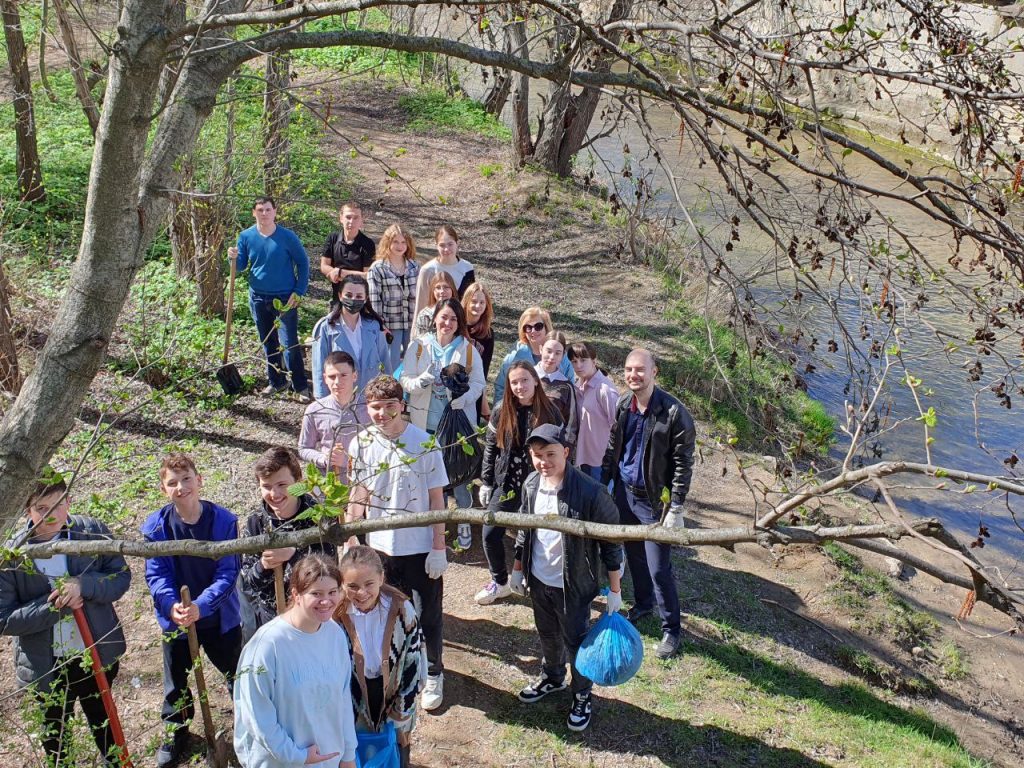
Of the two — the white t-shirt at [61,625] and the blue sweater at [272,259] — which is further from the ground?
the blue sweater at [272,259]

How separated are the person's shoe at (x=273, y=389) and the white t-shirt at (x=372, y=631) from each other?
4583 mm

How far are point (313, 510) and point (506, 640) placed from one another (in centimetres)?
349

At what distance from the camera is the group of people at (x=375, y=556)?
3479 mm

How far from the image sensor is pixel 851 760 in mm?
5098

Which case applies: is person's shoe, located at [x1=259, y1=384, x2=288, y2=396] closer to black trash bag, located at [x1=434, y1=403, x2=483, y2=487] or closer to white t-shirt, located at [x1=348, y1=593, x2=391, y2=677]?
black trash bag, located at [x1=434, y1=403, x2=483, y2=487]

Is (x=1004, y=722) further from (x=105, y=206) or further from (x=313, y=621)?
(x=105, y=206)

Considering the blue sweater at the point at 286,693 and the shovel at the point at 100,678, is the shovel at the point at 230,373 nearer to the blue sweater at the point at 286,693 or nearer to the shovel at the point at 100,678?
the shovel at the point at 100,678

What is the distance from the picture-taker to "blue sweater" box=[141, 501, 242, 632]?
421cm

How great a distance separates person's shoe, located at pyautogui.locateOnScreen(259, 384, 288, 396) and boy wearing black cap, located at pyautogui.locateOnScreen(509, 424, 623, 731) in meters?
3.83

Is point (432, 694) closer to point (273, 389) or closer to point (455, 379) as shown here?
point (455, 379)

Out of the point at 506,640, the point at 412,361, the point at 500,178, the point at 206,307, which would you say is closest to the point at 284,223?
the point at 206,307

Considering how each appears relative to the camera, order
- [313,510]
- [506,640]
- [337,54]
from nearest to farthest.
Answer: [313,510] < [506,640] < [337,54]

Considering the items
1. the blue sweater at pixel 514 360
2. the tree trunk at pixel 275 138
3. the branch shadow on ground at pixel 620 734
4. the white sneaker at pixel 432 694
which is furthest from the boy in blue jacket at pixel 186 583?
the tree trunk at pixel 275 138

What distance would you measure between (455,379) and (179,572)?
226 centimetres
